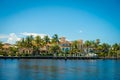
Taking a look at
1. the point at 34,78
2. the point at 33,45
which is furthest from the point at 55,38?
the point at 34,78

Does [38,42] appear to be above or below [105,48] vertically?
above

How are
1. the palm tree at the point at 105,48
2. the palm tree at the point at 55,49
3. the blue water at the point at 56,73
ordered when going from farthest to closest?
the palm tree at the point at 105,48, the palm tree at the point at 55,49, the blue water at the point at 56,73

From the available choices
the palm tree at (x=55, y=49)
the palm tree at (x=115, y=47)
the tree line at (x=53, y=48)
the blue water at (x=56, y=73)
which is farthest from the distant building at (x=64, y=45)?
the blue water at (x=56, y=73)

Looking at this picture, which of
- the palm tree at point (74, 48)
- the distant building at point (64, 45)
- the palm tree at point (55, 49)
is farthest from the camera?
the distant building at point (64, 45)

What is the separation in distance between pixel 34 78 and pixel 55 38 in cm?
11350

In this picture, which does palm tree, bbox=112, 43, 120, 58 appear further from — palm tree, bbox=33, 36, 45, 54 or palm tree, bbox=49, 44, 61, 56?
palm tree, bbox=33, 36, 45, 54

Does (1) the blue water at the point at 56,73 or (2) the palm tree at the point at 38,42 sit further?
(2) the palm tree at the point at 38,42

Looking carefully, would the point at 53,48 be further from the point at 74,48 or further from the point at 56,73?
the point at 56,73

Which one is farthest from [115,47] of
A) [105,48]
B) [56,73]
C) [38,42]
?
[56,73]

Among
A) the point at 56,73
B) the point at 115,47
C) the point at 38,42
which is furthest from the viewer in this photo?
the point at 115,47

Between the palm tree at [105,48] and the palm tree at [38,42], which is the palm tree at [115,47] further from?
the palm tree at [38,42]

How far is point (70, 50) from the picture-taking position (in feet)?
589

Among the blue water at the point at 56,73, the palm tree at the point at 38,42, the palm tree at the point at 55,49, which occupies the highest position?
the palm tree at the point at 38,42

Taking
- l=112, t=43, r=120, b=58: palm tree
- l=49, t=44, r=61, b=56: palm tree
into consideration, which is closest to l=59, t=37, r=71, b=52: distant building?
l=49, t=44, r=61, b=56: palm tree
